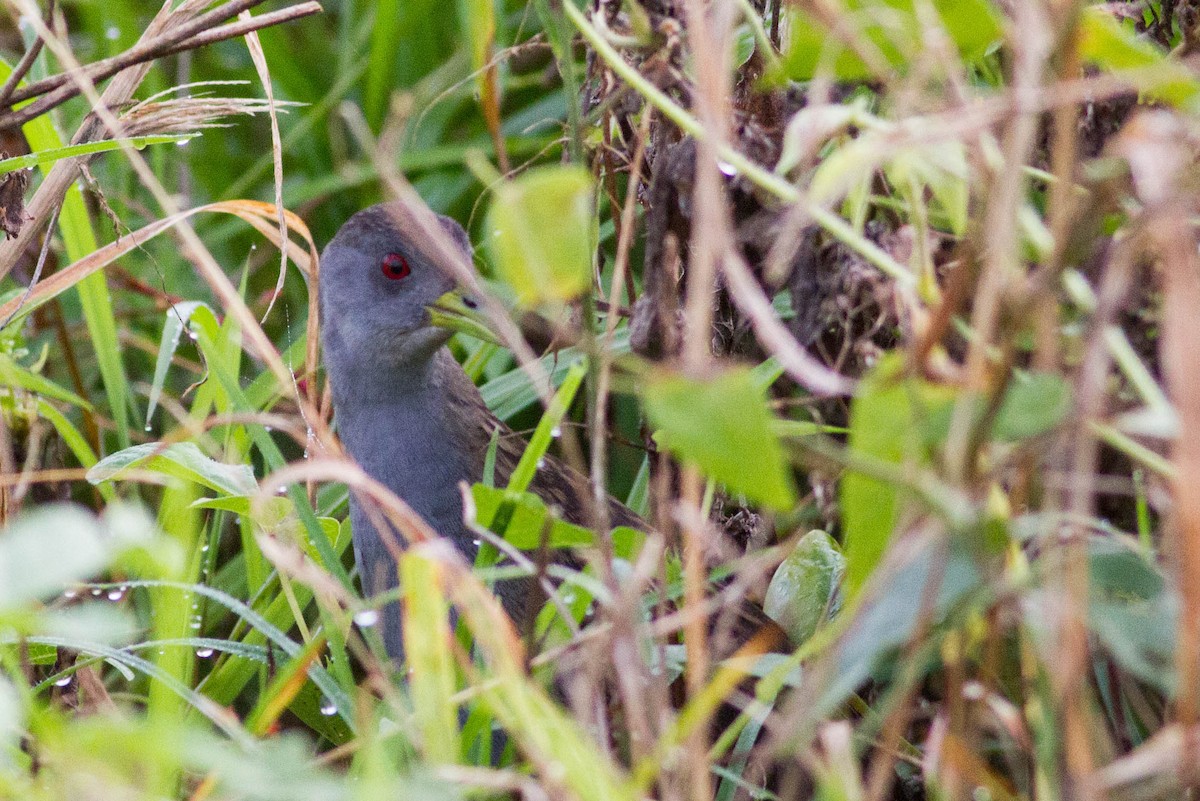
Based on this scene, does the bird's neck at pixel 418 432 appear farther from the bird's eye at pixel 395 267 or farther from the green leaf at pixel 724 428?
the green leaf at pixel 724 428

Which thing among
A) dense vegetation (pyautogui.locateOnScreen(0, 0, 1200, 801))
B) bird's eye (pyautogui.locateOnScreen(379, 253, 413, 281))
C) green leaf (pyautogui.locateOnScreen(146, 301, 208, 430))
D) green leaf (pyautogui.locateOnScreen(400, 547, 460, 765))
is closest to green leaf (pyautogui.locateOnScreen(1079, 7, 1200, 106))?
dense vegetation (pyautogui.locateOnScreen(0, 0, 1200, 801))

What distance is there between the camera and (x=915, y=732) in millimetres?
1830

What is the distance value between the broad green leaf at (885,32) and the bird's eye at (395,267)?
1.32 metres

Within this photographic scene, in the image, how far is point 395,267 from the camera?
8.18 feet

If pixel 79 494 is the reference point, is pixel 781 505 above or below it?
above

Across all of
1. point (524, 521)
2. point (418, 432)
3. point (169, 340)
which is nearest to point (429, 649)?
point (524, 521)

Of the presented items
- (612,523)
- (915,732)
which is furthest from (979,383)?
(612,523)

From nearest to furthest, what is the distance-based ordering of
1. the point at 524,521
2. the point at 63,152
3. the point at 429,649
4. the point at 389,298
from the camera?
the point at 429,649 → the point at 524,521 → the point at 63,152 → the point at 389,298

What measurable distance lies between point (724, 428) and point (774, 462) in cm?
5

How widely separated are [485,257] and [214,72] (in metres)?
1.37

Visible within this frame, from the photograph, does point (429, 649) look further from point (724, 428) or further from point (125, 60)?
point (125, 60)

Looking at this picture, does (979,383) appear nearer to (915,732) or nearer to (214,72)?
(915,732)

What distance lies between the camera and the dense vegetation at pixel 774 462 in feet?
3.43

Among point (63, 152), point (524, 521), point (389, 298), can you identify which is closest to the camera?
point (524, 521)
